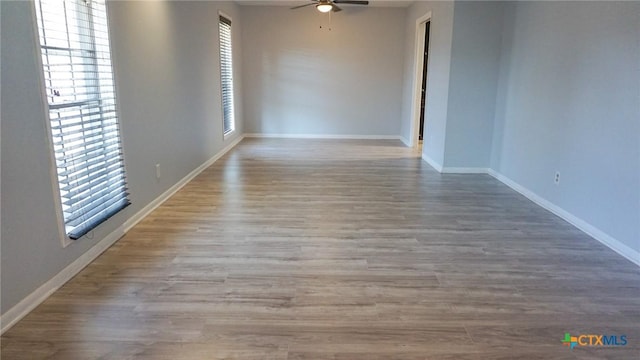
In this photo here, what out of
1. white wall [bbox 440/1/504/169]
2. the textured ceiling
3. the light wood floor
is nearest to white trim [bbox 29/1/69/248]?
the light wood floor

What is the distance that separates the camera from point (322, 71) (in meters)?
8.34

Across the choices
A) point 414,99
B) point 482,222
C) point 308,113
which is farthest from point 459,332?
point 308,113

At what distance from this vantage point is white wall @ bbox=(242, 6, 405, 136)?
8078mm

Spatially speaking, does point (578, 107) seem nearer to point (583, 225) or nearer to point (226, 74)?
point (583, 225)

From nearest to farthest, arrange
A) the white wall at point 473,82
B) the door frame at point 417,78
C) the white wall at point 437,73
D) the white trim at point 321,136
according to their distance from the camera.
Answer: the white wall at point 473,82 → the white wall at point 437,73 → the door frame at point 417,78 → the white trim at point 321,136

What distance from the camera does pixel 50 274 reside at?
2.41 meters

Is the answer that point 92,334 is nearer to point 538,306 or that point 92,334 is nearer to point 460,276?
point 460,276

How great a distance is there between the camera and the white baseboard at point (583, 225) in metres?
2.91

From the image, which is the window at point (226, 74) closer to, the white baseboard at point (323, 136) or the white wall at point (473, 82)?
the white baseboard at point (323, 136)

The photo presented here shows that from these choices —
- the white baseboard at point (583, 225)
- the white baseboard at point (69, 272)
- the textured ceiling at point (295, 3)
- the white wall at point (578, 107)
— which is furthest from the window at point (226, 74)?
the white baseboard at point (583, 225)

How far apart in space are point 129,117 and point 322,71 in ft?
17.8

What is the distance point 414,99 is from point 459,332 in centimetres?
579

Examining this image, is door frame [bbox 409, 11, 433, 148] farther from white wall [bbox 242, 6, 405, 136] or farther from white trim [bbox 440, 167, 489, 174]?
white trim [bbox 440, 167, 489, 174]

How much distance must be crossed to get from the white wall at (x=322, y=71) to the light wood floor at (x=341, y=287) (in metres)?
4.49
